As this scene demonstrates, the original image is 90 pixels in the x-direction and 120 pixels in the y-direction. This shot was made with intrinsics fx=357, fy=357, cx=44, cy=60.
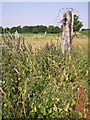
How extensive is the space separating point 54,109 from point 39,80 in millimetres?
548

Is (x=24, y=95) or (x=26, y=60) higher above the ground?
(x=26, y=60)

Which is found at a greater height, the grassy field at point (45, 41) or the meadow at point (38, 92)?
the grassy field at point (45, 41)

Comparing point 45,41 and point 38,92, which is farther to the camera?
point 45,41

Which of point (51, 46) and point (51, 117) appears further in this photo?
point (51, 46)

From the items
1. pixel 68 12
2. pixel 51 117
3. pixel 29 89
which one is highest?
pixel 68 12

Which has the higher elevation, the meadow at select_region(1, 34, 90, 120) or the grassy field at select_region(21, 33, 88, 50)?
the grassy field at select_region(21, 33, 88, 50)

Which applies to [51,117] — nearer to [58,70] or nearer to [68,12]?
[58,70]

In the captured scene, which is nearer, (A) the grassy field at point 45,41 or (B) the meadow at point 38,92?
(B) the meadow at point 38,92

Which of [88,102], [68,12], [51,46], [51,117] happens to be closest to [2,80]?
[51,117]

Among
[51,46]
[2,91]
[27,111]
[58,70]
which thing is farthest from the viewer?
[51,46]

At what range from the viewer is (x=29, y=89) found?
4289 millimetres

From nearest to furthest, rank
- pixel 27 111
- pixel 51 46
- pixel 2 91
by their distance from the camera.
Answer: pixel 2 91
pixel 27 111
pixel 51 46

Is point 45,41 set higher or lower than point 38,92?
higher

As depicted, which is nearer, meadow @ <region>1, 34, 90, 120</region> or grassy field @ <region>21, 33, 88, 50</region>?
meadow @ <region>1, 34, 90, 120</region>
